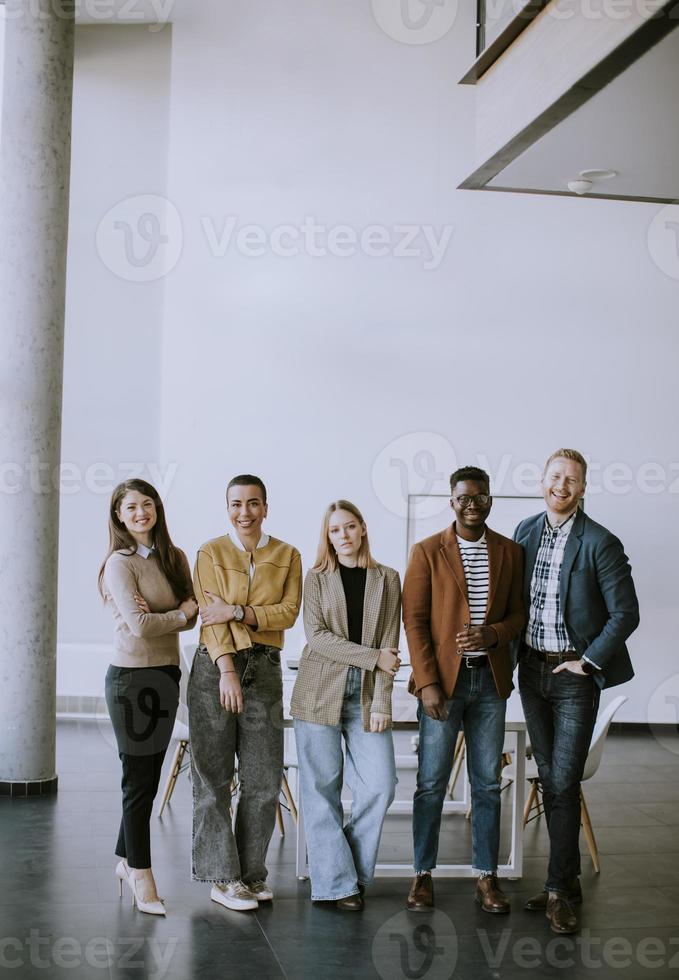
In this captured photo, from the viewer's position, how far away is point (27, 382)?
20.7ft

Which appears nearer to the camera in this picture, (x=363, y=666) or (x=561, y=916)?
(x=561, y=916)

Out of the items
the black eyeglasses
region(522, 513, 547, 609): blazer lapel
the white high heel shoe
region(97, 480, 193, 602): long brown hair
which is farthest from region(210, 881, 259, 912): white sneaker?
the black eyeglasses

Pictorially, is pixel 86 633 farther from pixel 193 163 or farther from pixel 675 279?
pixel 675 279

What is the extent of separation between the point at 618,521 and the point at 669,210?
A: 2.54 m

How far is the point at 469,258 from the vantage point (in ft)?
28.7

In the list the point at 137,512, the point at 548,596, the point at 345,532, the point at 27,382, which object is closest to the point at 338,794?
the point at 345,532

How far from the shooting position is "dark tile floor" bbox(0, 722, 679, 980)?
3902 millimetres

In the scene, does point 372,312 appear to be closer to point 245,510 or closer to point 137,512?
point 245,510

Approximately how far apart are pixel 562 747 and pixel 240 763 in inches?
52.3

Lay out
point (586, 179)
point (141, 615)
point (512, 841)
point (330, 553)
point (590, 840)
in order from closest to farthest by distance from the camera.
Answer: point (141, 615) → point (330, 553) → point (512, 841) → point (590, 840) → point (586, 179)

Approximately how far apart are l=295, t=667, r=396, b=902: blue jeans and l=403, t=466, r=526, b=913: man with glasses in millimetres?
181

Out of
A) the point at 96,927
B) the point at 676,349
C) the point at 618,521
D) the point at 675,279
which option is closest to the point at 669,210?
the point at 675,279

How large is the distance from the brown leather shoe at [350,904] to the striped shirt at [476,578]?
3.61 ft

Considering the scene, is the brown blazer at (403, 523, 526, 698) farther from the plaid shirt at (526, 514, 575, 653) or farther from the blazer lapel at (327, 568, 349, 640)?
the blazer lapel at (327, 568, 349, 640)
